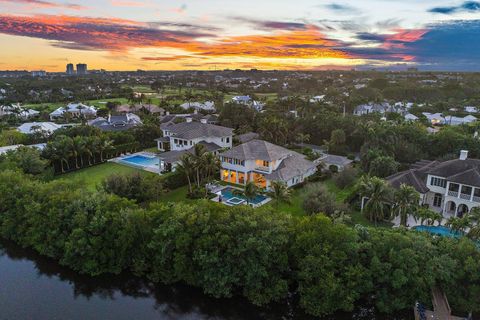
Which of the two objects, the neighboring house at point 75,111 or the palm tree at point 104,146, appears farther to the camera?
the neighboring house at point 75,111

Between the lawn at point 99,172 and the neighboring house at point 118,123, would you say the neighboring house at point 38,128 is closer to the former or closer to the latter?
the neighboring house at point 118,123

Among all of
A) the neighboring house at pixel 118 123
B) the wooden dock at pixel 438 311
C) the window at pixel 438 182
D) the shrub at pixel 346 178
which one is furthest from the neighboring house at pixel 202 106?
the wooden dock at pixel 438 311

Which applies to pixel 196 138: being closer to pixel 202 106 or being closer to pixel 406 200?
pixel 406 200

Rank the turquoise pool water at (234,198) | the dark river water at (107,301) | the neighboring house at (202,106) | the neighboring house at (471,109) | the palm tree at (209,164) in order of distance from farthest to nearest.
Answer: the neighboring house at (202,106) → the neighboring house at (471,109) → the palm tree at (209,164) → the turquoise pool water at (234,198) → the dark river water at (107,301)

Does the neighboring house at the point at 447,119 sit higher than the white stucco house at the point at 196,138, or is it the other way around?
the neighboring house at the point at 447,119

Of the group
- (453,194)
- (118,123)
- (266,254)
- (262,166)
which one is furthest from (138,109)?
(266,254)

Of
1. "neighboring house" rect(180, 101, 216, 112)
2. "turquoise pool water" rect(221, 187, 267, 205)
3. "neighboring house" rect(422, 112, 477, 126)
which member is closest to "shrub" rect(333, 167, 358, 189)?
"turquoise pool water" rect(221, 187, 267, 205)

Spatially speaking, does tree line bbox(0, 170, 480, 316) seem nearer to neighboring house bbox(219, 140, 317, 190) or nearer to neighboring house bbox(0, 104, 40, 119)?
neighboring house bbox(219, 140, 317, 190)
